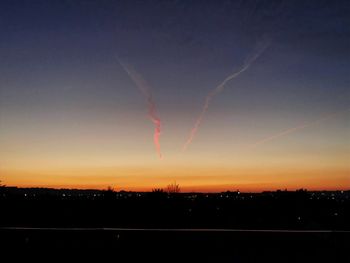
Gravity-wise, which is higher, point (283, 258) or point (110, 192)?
point (110, 192)

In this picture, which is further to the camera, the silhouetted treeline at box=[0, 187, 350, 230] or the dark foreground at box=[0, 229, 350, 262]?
the silhouetted treeline at box=[0, 187, 350, 230]

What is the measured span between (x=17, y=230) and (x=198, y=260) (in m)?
7.13

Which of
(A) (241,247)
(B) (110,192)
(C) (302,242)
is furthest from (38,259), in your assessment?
(B) (110,192)

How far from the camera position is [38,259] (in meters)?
12.1

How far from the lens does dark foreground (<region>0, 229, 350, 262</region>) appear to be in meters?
12.5

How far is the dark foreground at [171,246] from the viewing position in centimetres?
1251

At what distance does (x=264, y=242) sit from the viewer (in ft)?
47.2

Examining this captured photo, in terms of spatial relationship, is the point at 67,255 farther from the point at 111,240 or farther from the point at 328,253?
the point at 328,253

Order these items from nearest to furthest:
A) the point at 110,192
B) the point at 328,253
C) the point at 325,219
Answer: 1. the point at 328,253
2. the point at 325,219
3. the point at 110,192

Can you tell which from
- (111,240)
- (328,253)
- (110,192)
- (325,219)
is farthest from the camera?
(110,192)

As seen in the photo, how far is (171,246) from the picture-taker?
14.0 meters

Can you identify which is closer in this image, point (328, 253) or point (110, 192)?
point (328, 253)

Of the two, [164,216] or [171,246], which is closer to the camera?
[171,246]

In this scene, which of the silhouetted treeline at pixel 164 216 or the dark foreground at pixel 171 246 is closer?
the dark foreground at pixel 171 246
